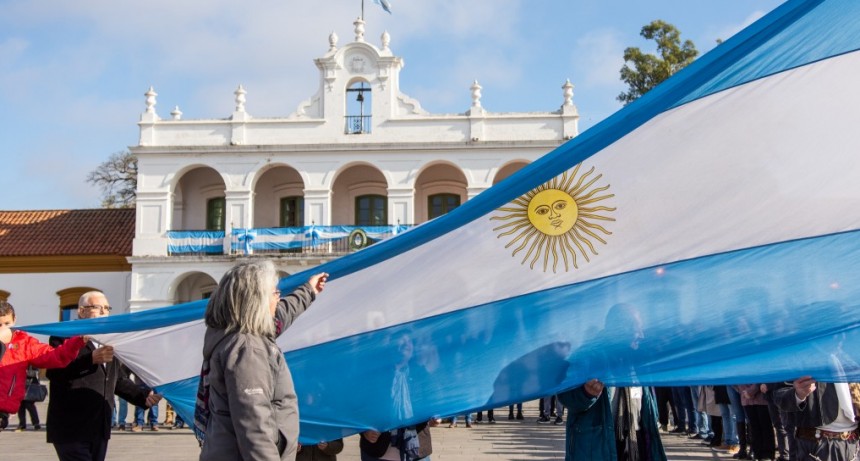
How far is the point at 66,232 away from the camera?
1389 inches

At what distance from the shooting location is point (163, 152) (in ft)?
111

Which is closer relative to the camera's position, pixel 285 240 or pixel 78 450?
pixel 78 450

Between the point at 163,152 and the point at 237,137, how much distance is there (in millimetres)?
3004

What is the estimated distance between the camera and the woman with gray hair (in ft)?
13.3

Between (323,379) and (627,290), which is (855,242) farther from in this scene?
(323,379)

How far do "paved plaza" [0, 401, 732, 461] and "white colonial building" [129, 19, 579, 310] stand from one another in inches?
634

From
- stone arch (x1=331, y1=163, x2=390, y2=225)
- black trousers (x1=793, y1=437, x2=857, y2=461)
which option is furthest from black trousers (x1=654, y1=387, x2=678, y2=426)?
stone arch (x1=331, y1=163, x2=390, y2=225)

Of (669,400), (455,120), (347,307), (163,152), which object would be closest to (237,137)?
(163,152)

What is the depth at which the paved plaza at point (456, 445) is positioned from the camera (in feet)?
39.1

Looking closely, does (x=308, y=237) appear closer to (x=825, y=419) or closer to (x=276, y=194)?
(x=276, y=194)

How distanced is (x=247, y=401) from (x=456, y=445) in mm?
A: 9527

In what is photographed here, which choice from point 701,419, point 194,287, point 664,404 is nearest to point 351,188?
point 194,287

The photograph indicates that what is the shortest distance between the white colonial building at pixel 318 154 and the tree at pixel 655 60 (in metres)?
6.93

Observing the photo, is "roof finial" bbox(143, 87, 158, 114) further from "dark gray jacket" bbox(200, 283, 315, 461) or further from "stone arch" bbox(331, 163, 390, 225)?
"dark gray jacket" bbox(200, 283, 315, 461)
